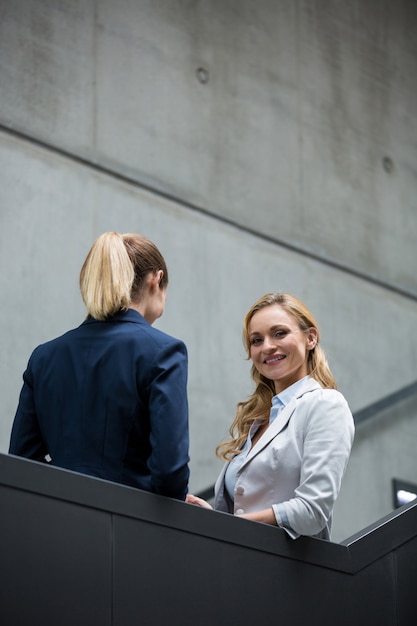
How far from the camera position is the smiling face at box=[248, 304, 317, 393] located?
3.31 metres

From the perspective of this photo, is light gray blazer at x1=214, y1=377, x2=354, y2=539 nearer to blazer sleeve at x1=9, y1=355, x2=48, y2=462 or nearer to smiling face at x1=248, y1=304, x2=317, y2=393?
smiling face at x1=248, y1=304, x2=317, y2=393

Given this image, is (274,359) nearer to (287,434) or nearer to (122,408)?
(287,434)

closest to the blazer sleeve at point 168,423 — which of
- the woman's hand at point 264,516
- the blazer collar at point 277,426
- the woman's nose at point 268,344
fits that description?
the woman's hand at point 264,516

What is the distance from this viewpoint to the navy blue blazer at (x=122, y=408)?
264cm

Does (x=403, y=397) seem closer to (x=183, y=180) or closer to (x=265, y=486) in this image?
(x=183, y=180)

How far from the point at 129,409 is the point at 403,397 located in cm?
469

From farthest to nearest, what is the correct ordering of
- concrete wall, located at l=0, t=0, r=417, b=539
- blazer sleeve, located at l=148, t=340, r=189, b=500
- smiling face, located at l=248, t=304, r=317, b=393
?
concrete wall, located at l=0, t=0, r=417, b=539 → smiling face, located at l=248, t=304, r=317, b=393 → blazer sleeve, located at l=148, t=340, r=189, b=500

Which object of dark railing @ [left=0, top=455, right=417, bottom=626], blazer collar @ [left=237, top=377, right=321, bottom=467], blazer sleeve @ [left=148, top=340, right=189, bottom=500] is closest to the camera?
dark railing @ [left=0, top=455, right=417, bottom=626]

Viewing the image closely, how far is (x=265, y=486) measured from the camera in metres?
3.04

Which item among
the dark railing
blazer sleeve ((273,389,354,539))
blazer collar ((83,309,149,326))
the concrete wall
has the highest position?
the concrete wall

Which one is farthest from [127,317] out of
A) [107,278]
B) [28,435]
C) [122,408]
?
[28,435]

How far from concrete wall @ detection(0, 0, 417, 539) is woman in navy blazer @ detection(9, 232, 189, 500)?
Answer: 2402 mm

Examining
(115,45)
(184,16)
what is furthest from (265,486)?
(184,16)

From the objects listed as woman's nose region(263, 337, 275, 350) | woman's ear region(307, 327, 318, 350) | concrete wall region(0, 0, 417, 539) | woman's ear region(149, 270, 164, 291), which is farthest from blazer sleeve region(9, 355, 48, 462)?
concrete wall region(0, 0, 417, 539)
